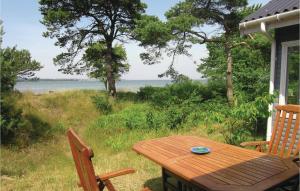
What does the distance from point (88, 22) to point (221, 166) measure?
50.6 feet

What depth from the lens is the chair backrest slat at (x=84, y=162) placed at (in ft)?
7.20

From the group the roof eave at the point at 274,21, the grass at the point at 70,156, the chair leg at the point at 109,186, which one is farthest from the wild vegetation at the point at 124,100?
the chair leg at the point at 109,186

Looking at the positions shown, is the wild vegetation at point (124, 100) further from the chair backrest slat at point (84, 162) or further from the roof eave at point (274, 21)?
the chair backrest slat at point (84, 162)

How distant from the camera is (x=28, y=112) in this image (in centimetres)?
998

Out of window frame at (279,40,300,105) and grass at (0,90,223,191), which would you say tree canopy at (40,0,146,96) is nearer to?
grass at (0,90,223,191)

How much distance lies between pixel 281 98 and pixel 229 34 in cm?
867

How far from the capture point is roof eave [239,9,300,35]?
205 inches

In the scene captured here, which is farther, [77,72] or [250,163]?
[77,72]

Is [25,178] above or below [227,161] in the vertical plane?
below

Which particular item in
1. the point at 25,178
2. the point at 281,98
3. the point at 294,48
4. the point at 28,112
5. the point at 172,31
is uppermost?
the point at 172,31

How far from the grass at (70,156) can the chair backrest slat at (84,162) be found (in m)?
2.48

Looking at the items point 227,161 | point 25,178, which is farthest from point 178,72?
point 227,161

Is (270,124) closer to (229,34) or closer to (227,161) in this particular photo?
(227,161)

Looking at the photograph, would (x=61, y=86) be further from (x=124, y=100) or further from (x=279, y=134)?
(x=279, y=134)
